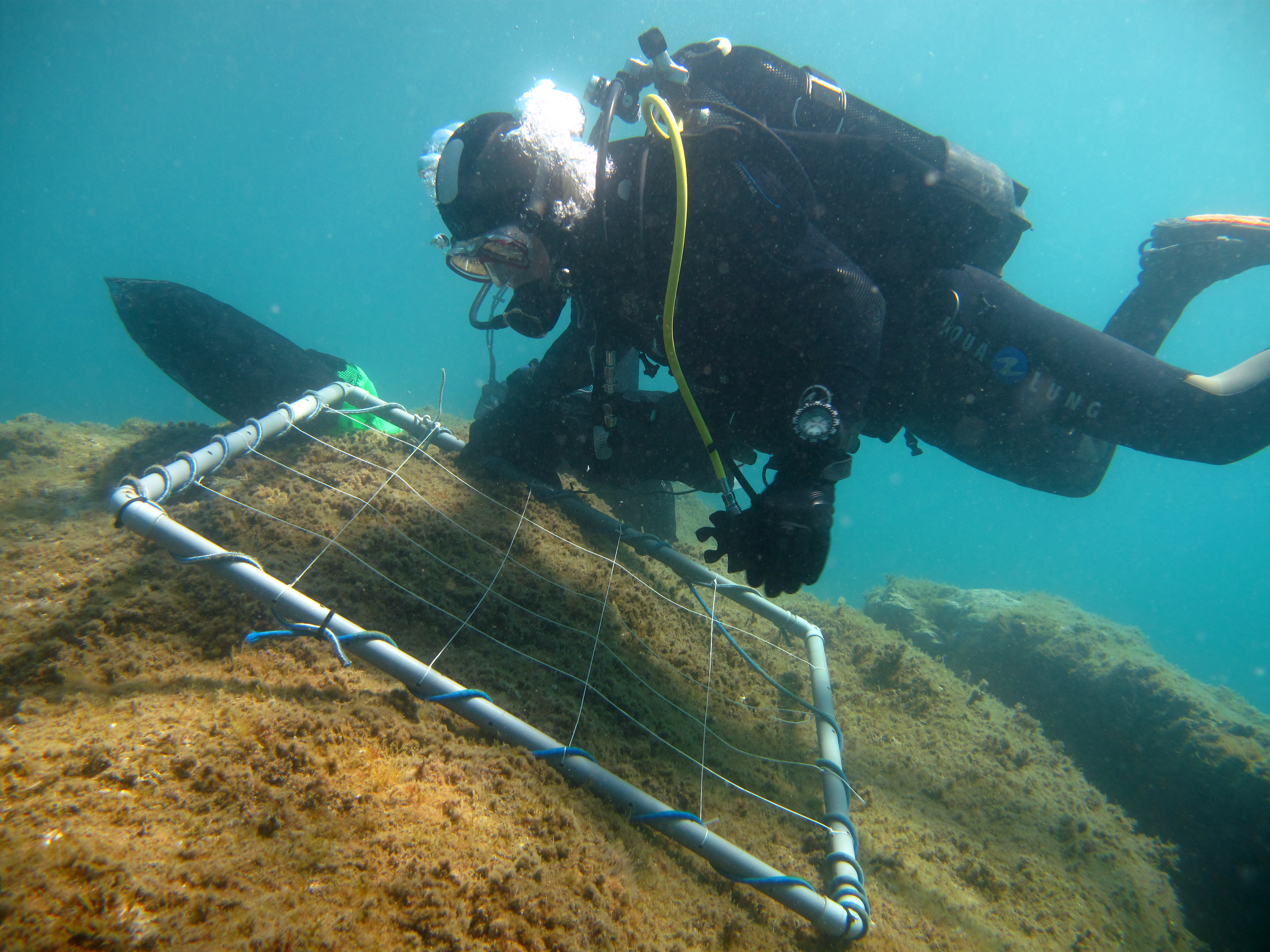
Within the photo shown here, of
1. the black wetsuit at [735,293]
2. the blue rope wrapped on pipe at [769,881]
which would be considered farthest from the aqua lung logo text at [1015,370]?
the blue rope wrapped on pipe at [769,881]

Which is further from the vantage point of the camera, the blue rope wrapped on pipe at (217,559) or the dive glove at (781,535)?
the dive glove at (781,535)

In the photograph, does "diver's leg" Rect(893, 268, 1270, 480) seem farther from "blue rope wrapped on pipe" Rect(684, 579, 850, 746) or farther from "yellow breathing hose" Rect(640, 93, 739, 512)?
"blue rope wrapped on pipe" Rect(684, 579, 850, 746)

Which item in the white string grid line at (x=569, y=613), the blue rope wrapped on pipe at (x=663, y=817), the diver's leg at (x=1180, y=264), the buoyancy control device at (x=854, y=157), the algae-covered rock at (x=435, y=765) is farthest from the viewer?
the diver's leg at (x=1180, y=264)

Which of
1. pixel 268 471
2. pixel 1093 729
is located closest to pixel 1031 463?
pixel 1093 729

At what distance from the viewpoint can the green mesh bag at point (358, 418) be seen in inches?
138

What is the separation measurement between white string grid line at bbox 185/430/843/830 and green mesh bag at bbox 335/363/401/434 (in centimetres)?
40

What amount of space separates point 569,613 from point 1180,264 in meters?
4.89

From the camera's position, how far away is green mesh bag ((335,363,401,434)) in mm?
3506

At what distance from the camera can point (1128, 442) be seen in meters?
3.03

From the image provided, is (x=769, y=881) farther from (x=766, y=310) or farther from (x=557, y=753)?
(x=766, y=310)

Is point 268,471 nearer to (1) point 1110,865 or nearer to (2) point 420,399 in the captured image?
(1) point 1110,865

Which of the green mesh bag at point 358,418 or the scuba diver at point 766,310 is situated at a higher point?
the scuba diver at point 766,310

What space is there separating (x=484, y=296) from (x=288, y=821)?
2.81 m

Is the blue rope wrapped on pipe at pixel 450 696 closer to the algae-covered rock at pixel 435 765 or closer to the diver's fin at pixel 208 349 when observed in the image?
the algae-covered rock at pixel 435 765
